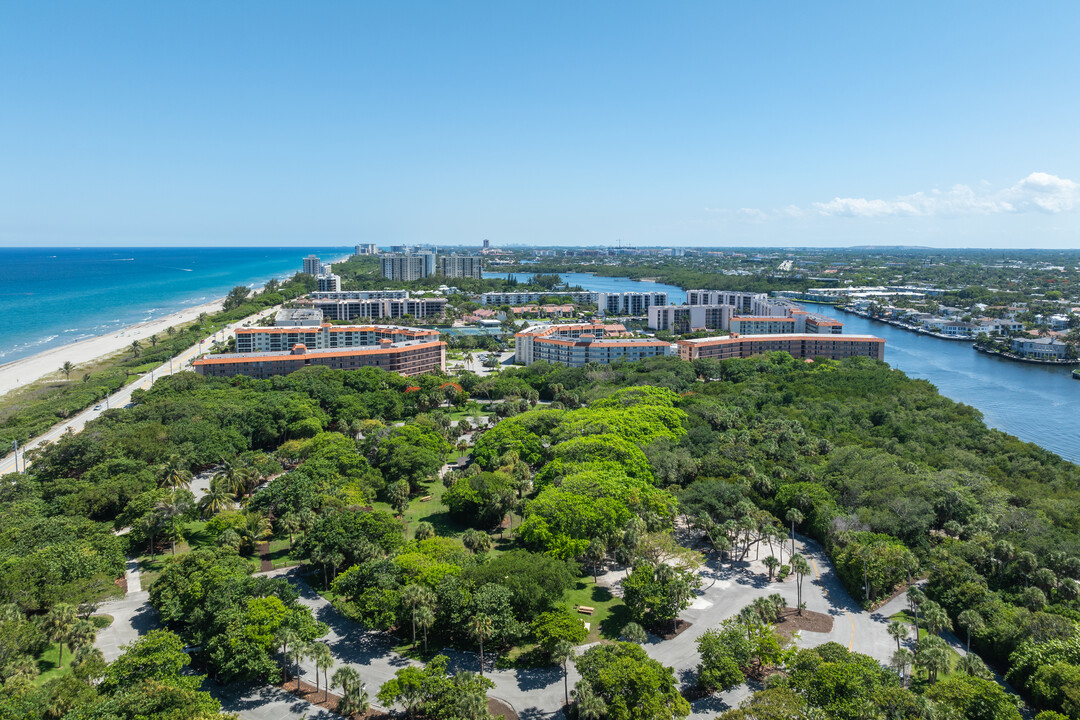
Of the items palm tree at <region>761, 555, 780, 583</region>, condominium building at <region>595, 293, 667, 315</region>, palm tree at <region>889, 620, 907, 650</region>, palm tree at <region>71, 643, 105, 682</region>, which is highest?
condominium building at <region>595, 293, 667, 315</region>

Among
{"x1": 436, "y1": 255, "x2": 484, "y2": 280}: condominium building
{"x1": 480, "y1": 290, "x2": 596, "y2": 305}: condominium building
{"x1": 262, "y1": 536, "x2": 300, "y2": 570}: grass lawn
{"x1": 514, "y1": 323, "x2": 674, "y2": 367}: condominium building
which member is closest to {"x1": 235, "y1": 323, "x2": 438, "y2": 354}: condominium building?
{"x1": 514, "y1": 323, "x2": 674, "y2": 367}: condominium building

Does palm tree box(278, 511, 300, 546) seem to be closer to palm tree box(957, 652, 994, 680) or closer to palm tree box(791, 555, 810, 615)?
palm tree box(791, 555, 810, 615)

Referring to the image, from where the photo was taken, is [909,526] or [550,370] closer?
[909,526]

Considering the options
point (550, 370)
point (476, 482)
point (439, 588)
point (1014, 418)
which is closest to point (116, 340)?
point (550, 370)

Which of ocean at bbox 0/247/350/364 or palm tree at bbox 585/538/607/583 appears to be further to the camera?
ocean at bbox 0/247/350/364

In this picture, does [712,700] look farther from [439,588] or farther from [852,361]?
[852,361]

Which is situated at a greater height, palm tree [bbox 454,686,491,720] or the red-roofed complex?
the red-roofed complex
